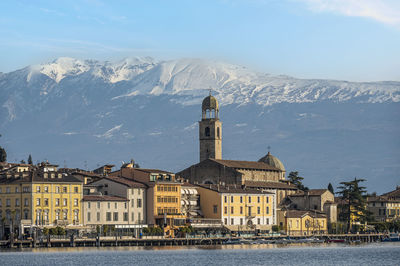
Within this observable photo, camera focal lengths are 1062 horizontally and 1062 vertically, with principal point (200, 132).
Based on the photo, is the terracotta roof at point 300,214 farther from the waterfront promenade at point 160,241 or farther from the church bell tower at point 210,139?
the church bell tower at point 210,139

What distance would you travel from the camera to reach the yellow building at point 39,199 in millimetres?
129250

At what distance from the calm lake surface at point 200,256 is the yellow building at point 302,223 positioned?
99.4 ft

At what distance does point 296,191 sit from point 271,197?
18.9 metres

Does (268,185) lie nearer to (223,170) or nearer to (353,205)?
(223,170)

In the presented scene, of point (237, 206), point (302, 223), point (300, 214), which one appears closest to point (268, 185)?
point (300, 214)

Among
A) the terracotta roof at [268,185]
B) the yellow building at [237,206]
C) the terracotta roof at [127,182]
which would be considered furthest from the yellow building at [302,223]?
the terracotta roof at [127,182]

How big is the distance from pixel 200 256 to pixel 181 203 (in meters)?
35.9

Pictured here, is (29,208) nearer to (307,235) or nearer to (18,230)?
(18,230)

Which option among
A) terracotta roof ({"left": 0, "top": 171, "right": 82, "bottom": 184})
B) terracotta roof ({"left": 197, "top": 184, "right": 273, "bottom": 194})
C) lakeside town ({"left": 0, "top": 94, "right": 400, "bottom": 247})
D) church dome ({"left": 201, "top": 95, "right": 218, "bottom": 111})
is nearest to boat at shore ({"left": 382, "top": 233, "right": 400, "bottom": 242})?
lakeside town ({"left": 0, "top": 94, "right": 400, "bottom": 247})

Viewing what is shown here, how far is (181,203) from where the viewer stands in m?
150

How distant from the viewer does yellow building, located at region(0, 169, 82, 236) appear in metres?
129

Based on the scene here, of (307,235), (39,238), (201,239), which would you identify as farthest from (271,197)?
(39,238)

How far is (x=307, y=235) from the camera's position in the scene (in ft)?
540

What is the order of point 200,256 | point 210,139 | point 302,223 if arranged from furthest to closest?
point 210,139
point 302,223
point 200,256
